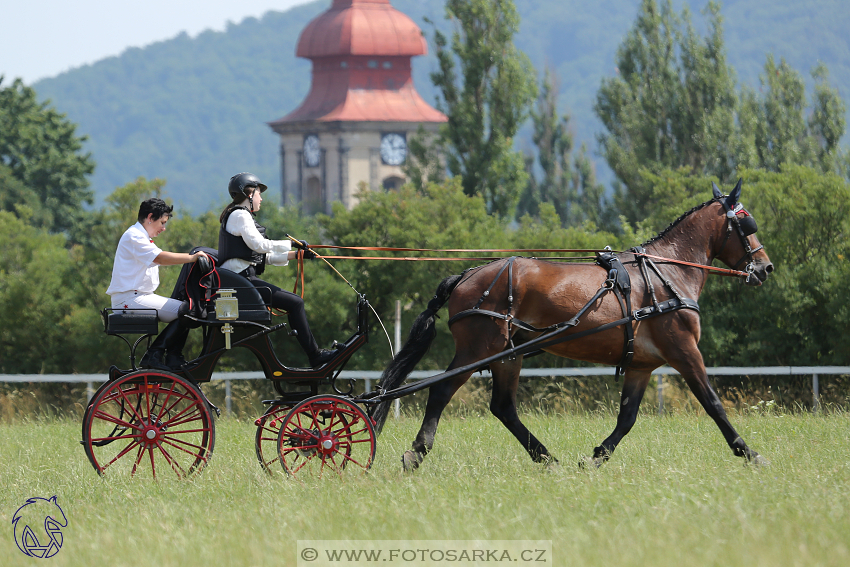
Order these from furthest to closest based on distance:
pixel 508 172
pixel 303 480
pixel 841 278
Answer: pixel 508 172
pixel 841 278
pixel 303 480

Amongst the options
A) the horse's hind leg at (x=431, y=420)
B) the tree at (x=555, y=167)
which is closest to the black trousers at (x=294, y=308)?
the horse's hind leg at (x=431, y=420)

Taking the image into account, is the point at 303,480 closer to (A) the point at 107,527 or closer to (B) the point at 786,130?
(A) the point at 107,527

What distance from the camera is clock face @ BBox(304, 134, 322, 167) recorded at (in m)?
67.7

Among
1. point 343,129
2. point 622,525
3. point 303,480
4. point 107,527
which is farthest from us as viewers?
point 343,129

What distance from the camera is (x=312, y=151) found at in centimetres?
6831

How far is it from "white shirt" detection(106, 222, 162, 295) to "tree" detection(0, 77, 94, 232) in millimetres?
34008

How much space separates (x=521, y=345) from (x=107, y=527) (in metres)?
3.00

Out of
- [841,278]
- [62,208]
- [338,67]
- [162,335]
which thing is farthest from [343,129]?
[162,335]

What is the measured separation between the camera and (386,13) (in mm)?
69000

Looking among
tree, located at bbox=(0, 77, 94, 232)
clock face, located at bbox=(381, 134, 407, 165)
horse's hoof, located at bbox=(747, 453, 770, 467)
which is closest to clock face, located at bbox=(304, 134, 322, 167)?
clock face, located at bbox=(381, 134, 407, 165)

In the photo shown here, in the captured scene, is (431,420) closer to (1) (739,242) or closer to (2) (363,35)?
(1) (739,242)

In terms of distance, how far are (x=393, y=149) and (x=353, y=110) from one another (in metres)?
3.52

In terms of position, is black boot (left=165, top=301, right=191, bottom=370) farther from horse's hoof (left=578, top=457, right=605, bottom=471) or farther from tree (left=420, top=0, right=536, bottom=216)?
tree (left=420, top=0, right=536, bottom=216)

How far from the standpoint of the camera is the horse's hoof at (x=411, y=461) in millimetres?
7312
